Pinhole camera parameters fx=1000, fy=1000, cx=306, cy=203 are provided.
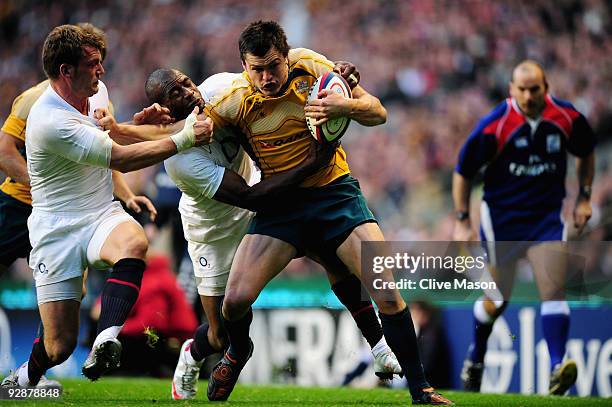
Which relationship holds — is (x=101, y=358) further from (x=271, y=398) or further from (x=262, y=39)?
(x=262, y=39)

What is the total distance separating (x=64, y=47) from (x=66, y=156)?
66 cm

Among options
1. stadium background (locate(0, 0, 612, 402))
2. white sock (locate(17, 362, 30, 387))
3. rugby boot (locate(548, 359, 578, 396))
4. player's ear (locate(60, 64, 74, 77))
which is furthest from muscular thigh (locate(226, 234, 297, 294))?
stadium background (locate(0, 0, 612, 402))

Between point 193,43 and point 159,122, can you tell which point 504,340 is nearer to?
point 159,122

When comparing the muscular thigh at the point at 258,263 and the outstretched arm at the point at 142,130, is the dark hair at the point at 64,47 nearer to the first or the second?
the outstretched arm at the point at 142,130

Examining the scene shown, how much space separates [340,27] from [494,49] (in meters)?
2.80

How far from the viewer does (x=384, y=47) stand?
15578 millimetres

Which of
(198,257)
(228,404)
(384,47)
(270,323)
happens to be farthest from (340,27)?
(228,404)

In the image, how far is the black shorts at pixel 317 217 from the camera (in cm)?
617

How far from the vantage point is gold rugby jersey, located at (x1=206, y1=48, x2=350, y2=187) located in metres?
6.20

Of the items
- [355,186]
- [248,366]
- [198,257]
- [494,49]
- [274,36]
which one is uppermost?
[494,49]

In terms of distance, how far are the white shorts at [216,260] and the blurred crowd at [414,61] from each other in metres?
5.82

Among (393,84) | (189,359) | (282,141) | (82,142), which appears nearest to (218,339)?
(189,359)

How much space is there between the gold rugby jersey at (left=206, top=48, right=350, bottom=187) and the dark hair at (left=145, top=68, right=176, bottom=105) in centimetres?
32

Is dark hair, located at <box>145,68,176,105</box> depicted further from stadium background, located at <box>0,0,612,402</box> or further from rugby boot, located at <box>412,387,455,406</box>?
stadium background, located at <box>0,0,612,402</box>
